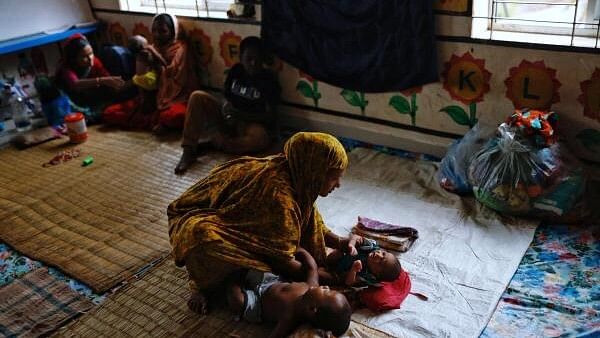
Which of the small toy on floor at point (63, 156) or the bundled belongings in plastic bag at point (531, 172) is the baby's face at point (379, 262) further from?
the small toy on floor at point (63, 156)

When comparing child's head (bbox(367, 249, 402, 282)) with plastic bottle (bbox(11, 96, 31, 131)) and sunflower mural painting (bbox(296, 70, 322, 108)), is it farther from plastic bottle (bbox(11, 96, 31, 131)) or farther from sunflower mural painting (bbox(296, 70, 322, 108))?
plastic bottle (bbox(11, 96, 31, 131))

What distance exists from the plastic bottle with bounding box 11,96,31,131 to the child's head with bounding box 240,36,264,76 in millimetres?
1650

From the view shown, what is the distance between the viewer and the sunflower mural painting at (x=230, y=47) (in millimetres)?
3580

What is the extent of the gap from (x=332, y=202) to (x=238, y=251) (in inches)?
34.5

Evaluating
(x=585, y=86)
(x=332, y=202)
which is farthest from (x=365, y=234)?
(x=585, y=86)

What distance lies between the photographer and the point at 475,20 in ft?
8.61

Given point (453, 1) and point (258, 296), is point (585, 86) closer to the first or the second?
point (453, 1)

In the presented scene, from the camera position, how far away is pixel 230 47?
3641 millimetres

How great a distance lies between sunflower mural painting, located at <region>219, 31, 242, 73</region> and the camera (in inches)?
141

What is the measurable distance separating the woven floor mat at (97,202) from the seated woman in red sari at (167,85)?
0.42ft

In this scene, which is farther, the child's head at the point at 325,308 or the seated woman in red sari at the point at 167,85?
the seated woman in red sari at the point at 167,85

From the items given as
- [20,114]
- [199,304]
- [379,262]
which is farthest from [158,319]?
[20,114]

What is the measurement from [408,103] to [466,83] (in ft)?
1.14

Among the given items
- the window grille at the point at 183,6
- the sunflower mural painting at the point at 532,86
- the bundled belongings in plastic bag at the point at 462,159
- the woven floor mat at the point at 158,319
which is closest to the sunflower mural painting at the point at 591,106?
the sunflower mural painting at the point at 532,86
